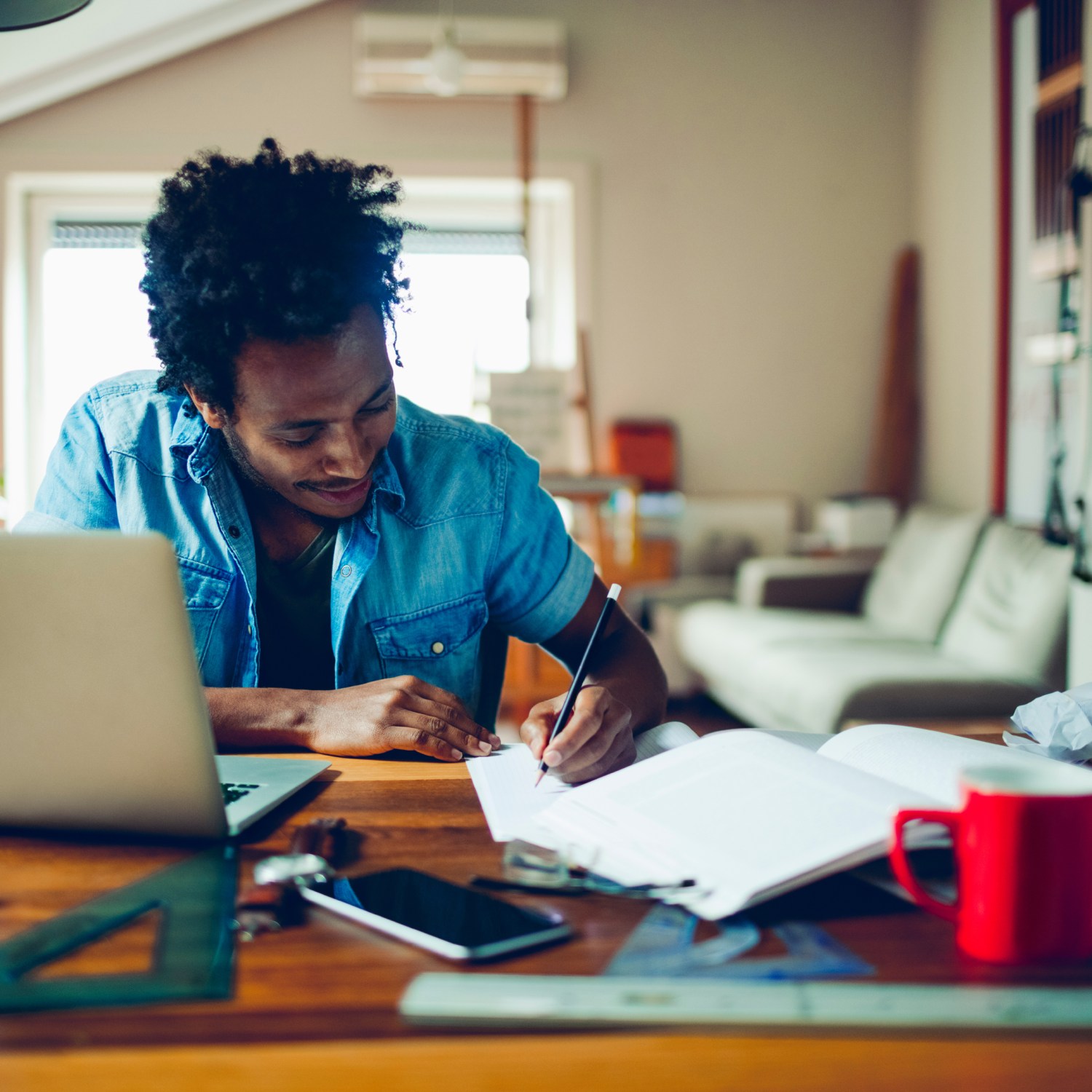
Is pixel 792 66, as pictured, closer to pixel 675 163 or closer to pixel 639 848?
pixel 675 163

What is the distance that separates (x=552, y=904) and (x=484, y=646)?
0.79 metres

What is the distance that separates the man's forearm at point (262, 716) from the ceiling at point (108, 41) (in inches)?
135

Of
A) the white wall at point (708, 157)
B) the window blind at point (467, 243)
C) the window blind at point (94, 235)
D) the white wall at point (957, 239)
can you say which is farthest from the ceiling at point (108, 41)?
the white wall at point (957, 239)

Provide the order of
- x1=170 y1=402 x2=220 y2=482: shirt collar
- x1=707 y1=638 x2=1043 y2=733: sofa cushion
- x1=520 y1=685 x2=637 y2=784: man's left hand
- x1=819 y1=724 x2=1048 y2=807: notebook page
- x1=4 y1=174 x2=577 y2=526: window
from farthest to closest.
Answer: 1. x1=4 y1=174 x2=577 y2=526: window
2. x1=707 y1=638 x2=1043 y2=733: sofa cushion
3. x1=170 y1=402 x2=220 y2=482: shirt collar
4. x1=520 y1=685 x2=637 y2=784: man's left hand
5. x1=819 y1=724 x2=1048 y2=807: notebook page

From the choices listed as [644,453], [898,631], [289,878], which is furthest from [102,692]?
[644,453]

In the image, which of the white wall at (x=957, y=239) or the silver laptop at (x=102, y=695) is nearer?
the silver laptop at (x=102, y=695)

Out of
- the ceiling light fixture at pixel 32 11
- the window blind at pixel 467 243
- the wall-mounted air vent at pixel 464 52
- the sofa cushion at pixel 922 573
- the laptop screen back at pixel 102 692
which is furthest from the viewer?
the window blind at pixel 467 243

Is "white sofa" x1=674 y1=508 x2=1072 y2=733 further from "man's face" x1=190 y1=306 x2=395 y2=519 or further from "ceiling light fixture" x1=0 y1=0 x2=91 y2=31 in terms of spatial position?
"ceiling light fixture" x1=0 y1=0 x2=91 y2=31

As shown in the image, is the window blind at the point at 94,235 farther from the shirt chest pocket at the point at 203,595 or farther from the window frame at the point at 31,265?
the shirt chest pocket at the point at 203,595

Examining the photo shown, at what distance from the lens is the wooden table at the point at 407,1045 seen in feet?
1.49

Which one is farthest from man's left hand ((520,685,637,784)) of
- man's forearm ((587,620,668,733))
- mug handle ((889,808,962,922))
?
mug handle ((889,808,962,922))

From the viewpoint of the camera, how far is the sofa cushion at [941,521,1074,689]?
2.58 m

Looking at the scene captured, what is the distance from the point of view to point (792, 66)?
424 centimetres

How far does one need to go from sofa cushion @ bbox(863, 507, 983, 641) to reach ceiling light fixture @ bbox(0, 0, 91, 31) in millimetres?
2733
